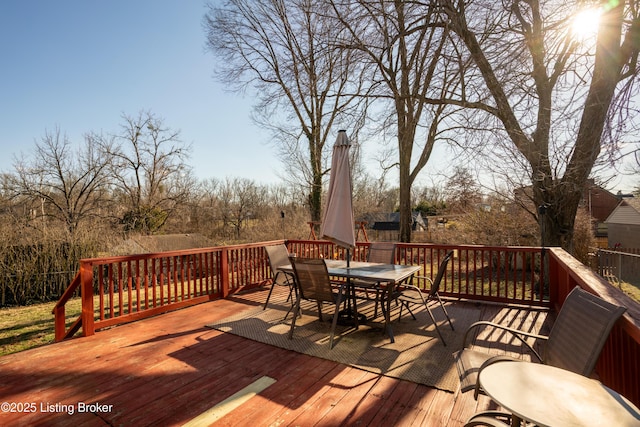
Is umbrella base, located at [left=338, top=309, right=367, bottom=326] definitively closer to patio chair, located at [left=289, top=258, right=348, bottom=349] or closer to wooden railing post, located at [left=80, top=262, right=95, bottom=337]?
patio chair, located at [left=289, top=258, right=348, bottom=349]

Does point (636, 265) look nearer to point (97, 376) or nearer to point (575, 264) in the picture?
point (575, 264)

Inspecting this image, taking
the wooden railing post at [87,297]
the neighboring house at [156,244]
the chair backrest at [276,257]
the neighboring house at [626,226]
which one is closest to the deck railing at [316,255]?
the wooden railing post at [87,297]

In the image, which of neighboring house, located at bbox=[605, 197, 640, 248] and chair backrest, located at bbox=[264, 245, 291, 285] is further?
neighboring house, located at bbox=[605, 197, 640, 248]

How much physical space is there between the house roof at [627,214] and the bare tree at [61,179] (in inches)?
1236

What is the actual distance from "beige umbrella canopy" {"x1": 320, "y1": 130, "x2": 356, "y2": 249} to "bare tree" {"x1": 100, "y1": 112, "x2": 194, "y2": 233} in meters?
14.7

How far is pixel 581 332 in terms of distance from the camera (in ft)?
5.87

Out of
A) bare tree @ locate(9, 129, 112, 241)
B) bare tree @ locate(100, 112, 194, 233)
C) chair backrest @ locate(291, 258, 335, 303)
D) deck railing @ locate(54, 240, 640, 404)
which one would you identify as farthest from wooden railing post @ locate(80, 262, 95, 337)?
bare tree @ locate(100, 112, 194, 233)

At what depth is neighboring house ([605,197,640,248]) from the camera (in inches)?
811

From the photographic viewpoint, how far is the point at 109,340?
3.70 metres

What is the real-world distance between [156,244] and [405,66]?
9977 millimetres

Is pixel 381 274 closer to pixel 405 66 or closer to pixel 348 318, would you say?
pixel 348 318

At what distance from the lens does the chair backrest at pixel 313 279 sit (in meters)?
3.44

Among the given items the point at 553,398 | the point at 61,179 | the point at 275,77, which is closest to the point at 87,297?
the point at 553,398

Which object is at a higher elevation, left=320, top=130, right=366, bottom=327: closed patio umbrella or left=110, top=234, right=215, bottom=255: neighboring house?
left=320, top=130, right=366, bottom=327: closed patio umbrella
